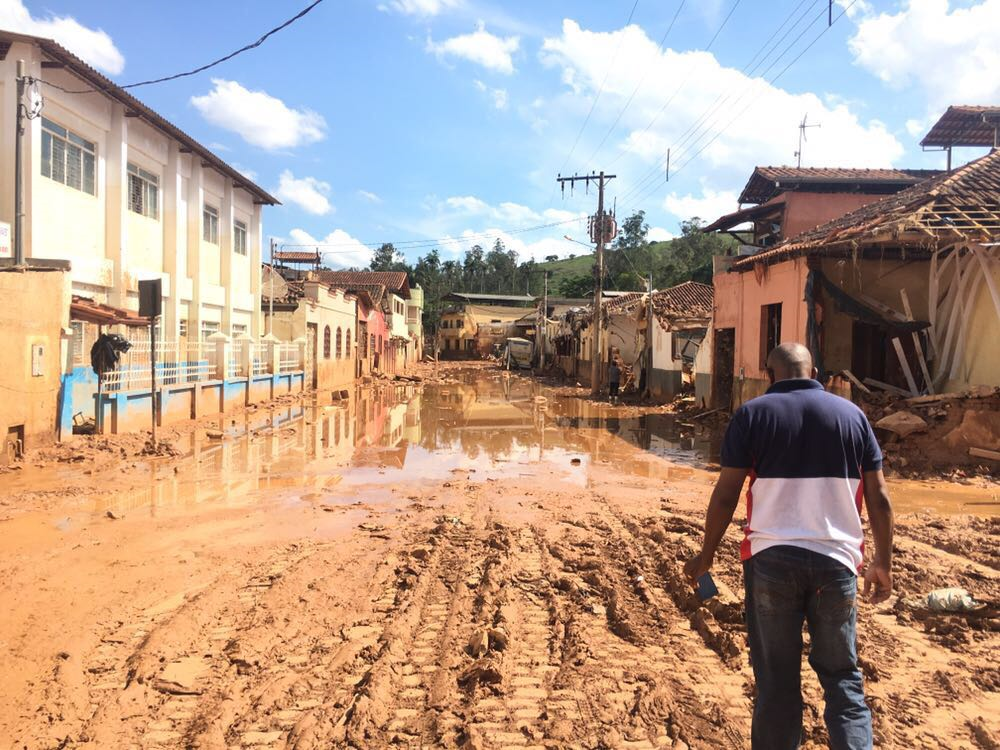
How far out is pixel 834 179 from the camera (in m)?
25.6

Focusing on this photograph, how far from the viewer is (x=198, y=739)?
3145 mm

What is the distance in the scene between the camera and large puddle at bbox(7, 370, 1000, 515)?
9039 millimetres

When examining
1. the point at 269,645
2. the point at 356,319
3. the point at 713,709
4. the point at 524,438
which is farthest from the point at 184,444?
the point at 356,319

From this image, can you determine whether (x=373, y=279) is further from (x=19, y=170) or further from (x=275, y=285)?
(x=19, y=170)

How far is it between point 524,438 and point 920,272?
9050 mm

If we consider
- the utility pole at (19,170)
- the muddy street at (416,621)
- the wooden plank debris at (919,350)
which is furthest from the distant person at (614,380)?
the utility pole at (19,170)

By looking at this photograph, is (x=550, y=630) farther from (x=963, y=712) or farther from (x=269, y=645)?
(x=963, y=712)

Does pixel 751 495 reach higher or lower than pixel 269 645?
higher

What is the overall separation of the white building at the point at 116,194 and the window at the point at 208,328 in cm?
4

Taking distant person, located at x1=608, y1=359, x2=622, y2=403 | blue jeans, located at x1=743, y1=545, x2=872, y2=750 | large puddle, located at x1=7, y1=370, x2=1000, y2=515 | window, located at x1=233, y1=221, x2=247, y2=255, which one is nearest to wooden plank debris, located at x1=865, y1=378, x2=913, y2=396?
large puddle, located at x1=7, y1=370, x2=1000, y2=515

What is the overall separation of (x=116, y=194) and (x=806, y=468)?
19368 mm

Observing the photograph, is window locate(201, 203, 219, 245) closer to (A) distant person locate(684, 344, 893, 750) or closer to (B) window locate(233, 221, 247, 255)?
(B) window locate(233, 221, 247, 255)

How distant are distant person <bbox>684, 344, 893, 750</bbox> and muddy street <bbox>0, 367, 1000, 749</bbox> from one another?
533 mm

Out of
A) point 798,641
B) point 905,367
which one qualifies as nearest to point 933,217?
point 905,367
